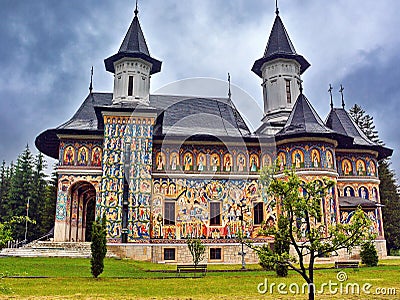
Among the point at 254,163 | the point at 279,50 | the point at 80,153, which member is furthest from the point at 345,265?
the point at 279,50

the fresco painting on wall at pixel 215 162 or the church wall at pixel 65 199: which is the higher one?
the fresco painting on wall at pixel 215 162

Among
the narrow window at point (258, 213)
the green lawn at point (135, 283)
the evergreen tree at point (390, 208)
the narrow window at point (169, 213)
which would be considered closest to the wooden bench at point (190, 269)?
the green lawn at point (135, 283)

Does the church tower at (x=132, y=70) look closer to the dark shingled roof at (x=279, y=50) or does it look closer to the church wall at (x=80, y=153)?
the church wall at (x=80, y=153)

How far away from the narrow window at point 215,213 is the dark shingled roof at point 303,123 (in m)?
5.80

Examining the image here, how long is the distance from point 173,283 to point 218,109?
19.4 metres

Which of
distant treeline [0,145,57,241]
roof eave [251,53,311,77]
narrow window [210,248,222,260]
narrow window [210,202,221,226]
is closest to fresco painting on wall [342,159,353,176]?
narrow window [210,202,221,226]

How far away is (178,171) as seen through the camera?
25.6 m

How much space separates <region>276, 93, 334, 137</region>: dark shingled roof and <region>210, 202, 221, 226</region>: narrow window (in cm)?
580

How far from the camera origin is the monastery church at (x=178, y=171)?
79.3 ft

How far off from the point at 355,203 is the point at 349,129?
602 centimetres

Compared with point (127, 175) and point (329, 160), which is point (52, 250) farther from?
point (329, 160)

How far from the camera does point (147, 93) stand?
28250mm

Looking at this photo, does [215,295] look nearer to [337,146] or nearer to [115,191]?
[115,191]

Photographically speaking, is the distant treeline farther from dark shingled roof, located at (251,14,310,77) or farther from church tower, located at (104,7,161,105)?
dark shingled roof, located at (251,14,310,77)
